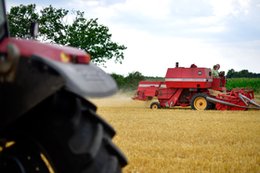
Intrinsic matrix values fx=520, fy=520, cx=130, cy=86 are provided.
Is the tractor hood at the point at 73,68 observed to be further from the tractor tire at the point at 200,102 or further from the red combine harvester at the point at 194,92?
the tractor tire at the point at 200,102

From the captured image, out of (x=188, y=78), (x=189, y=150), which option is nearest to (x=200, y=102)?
(x=188, y=78)

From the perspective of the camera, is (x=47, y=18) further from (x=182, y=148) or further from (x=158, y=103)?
(x=182, y=148)

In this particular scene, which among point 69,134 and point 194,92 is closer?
point 69,134

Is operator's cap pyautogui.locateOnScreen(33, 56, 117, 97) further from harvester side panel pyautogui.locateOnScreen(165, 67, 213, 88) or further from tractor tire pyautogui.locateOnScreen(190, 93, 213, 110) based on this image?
harvester side panel pyautogui.locateOnScreen(165, 67, 213, 88)

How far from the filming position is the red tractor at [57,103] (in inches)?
81.0

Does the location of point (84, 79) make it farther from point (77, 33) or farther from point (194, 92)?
point (77, 33)

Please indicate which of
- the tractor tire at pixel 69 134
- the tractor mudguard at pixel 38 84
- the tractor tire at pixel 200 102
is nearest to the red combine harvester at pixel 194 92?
the tractor tire at pixel 200 102

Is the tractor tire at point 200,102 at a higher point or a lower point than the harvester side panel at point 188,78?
lower

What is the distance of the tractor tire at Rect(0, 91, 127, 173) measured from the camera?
2135 mm

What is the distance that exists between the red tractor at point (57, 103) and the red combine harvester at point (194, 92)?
2201 centimetres

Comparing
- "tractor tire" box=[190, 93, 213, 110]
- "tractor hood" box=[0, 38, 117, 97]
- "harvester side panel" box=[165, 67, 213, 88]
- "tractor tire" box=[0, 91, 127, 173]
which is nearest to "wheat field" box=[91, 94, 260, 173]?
"tractor tire" box=[0, 91, 127, 173]

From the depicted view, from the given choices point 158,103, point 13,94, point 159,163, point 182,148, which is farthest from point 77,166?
point 158,103

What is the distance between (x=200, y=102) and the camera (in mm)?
24625

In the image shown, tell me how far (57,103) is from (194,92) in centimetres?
2372
